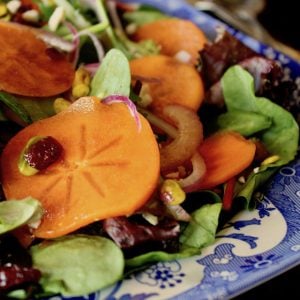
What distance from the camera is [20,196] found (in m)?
1.46

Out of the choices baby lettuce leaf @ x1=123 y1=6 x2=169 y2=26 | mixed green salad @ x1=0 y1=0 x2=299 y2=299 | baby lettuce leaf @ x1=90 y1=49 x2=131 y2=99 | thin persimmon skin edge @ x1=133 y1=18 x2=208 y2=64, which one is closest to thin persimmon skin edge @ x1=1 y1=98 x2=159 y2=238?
mixed green salad @ x1=0 y1=0 x2=299 y2=299

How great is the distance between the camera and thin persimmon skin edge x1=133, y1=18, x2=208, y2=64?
7.48ft

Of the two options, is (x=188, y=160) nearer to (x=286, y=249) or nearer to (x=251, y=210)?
(x=251, y=210)

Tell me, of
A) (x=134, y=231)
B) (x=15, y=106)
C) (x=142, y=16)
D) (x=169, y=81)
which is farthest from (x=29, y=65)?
(x=142, y=16)

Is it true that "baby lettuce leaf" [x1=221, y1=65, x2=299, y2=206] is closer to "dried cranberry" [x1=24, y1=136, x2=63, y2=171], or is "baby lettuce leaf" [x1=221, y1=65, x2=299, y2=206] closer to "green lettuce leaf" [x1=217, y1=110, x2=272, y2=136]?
"green lettuce leaf" [x1=217, y1=110, x2=272, y2=136]

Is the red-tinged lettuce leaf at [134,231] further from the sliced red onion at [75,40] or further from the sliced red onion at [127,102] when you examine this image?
the sliced red onion at [75,40]

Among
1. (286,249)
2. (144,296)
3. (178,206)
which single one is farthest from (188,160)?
(144,296)

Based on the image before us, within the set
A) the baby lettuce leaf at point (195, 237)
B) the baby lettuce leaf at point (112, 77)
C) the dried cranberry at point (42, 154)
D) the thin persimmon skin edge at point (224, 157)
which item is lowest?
the baby lettuce leaf at point (195, 237)

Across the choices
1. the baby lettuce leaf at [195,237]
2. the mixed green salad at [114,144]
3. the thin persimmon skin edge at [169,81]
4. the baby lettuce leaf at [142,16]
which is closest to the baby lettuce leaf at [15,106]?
the mixed green salad at [114,144]

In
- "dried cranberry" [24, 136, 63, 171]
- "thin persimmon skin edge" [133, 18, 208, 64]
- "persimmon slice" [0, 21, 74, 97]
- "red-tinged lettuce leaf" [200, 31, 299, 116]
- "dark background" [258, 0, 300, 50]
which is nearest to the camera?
"dried cranberry" [24, 136, 63, 171]

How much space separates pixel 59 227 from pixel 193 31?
1201 millimetres

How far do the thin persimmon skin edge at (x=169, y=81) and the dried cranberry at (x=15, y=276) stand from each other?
2.45ft

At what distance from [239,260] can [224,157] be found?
38 cm

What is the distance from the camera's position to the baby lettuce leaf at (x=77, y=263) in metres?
1.27
